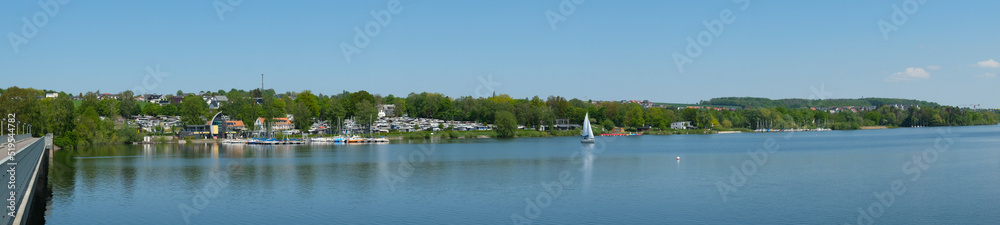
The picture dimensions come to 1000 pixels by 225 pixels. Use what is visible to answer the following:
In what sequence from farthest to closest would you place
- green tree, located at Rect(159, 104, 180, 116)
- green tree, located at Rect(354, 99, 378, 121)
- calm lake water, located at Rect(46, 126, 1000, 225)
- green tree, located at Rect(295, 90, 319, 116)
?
green tree, located at Rect(159, 104, 180, 116)
green tree, located at Rect(295, 90, 319, 116)
green tree, located at Rect(354, 99, 378, 121)
calm lake water, located at Rect(46, 126, 1000, 225)

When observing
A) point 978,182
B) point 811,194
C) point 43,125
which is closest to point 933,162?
point 978,182

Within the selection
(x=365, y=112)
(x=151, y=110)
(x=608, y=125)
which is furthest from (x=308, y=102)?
(x=608, y=125)

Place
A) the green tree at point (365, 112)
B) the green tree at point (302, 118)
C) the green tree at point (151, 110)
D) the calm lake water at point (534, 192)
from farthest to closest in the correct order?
the green tree at point (151, 110) < the green tree at point (365, 112) < the green tree at point (302, 118) < the calm lake water at point (534, 192)

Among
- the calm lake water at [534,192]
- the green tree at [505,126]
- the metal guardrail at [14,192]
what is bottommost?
the calm lake water at [534,192]

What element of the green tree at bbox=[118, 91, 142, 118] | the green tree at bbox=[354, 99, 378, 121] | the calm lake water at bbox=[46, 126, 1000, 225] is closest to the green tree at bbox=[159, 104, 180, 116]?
the green tree at bbox=[118, 91, 142, 118]

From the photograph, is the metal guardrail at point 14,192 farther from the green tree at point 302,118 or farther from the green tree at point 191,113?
the green tree at point 191,113

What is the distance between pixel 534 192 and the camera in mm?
30891

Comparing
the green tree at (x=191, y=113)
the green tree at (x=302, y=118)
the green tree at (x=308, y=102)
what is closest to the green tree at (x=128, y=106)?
the green tree at (x=191, y=113)

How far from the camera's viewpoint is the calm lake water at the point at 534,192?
79.9 ft

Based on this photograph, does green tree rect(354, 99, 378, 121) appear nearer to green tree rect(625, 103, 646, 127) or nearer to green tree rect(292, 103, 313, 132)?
green tree rect(292, 103, 313, 132)

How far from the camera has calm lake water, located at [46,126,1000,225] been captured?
24344mm

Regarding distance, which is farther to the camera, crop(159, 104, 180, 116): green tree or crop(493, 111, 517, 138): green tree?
crop(159, 104, 180, 116): green tree

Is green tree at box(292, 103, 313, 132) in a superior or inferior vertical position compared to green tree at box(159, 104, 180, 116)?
inferior

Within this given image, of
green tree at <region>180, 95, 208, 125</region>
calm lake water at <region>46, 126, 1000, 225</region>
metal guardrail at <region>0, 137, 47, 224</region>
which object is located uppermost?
green tree at <region>180, 95, 208, 125</region>
